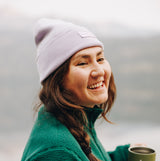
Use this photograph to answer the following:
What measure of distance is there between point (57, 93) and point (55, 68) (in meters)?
0.08

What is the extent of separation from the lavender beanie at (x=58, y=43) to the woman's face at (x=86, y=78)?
2 cm

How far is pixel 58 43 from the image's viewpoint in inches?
31.8

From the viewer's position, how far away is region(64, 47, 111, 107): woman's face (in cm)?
Answer: 79

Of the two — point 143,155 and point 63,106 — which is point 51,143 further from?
point 143,155

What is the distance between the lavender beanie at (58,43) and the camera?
2.60ft

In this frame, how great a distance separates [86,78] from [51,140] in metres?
0.22

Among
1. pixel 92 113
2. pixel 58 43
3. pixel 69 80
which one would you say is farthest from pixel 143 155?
pixel 58 43

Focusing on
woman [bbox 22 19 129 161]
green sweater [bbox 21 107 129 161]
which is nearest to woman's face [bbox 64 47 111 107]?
woman [bbox 22 19 129 161]

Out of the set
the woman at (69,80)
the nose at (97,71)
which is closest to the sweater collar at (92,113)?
the woman at (69,80)

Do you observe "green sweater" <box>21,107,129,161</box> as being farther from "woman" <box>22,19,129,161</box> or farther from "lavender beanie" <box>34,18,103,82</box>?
"lavender beanie" <box>34,18,103,82</box>

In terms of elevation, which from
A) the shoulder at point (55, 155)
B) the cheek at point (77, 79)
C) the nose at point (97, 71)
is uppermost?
the nose at point (97, 71)

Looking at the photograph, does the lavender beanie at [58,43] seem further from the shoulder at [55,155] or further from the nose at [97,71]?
the shoulder at [55,155]

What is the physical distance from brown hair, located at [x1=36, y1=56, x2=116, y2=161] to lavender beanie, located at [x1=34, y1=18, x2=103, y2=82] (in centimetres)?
2

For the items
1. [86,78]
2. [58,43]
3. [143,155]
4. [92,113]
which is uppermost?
[58,43]
